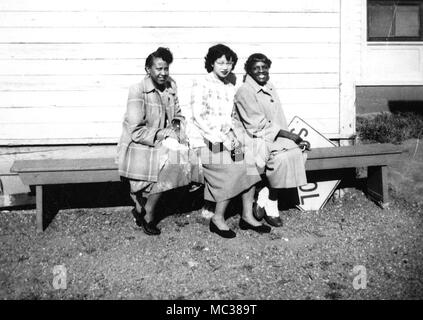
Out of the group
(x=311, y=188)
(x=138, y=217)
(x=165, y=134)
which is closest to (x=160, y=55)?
(x=165, y=134)

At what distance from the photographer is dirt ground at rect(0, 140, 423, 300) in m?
3.04

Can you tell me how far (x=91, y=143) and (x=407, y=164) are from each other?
14.2 feet

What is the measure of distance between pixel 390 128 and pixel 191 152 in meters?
4.13

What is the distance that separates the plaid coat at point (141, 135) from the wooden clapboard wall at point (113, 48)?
27.7 inches

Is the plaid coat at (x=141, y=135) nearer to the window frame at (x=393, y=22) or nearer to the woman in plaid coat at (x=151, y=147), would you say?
the woman in plaid coat at (x=151, y=147)

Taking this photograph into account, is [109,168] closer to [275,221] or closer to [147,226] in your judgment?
[147,226]

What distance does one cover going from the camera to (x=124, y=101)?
4586 mm

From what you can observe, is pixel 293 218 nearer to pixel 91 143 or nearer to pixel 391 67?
pixel 91 143

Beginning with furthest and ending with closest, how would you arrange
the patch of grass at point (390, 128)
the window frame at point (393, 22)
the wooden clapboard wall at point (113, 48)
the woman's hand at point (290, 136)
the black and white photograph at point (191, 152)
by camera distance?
the window frame at point (393, 22)
the patch of grass at point (390, 128)
the wooden clapboard wall at point (113, 48)
the woman's hand at point (290, 136)
the black and white photograph at point (191, 152)

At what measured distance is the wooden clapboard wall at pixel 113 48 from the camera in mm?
4406

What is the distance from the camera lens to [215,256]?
11.7 feet

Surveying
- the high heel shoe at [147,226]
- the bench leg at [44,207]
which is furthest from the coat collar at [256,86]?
the bench leg at [44,207]

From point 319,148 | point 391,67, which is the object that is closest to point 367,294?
point 319,148

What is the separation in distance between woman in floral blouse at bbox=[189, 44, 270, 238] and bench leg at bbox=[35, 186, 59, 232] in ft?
5.46
